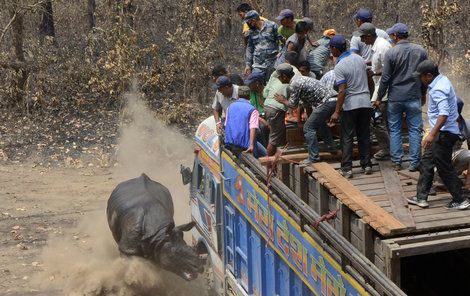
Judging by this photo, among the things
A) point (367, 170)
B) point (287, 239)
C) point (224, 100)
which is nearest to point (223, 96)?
point (224, 100)

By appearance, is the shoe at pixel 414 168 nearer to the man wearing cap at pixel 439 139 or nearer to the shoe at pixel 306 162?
the man wearing cap at pixel 439 139

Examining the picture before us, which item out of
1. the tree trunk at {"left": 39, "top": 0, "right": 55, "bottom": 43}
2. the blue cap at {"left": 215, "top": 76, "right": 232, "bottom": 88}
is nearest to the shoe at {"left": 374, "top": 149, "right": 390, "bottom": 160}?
the blue cap at {"left": 215, "top": 76, "right": 232, "bottom": 88}

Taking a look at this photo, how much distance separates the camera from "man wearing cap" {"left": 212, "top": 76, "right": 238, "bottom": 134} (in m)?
9.61

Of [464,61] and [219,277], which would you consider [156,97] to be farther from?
[219,277]

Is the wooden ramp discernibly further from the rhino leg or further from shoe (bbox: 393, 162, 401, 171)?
the rhino leg

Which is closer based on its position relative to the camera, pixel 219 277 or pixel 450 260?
pixel 450 260

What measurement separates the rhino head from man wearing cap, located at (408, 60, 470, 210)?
3.74 meters

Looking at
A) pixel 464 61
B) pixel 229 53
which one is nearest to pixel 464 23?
pixel 464 61

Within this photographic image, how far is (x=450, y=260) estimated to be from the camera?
766 cm

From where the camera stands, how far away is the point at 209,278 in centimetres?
970

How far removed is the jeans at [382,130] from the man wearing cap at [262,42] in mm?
3361

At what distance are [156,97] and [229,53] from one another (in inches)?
141

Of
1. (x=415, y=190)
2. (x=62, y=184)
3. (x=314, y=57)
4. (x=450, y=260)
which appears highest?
(x=314, y=57)

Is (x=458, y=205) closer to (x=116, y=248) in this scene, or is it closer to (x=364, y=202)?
(x=364, y=202)
